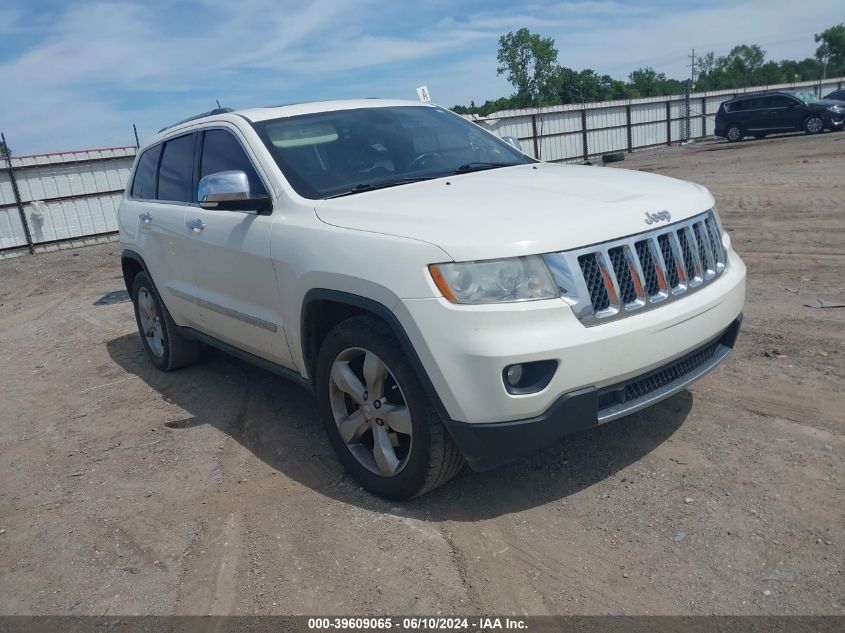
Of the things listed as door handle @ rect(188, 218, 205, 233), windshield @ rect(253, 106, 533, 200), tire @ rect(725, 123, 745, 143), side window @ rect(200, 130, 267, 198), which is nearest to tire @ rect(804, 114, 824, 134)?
tire @ rect(725, 123, 745, 143)

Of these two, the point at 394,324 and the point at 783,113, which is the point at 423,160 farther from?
the point at 783,113

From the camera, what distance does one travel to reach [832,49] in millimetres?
82000

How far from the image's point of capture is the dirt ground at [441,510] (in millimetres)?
2840

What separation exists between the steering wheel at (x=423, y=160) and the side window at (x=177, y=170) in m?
1.63

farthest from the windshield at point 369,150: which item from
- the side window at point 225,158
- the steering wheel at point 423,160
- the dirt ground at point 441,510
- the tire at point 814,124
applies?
the tire at point 814,124

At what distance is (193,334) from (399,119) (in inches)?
83.1

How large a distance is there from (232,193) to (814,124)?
2737 centimetres

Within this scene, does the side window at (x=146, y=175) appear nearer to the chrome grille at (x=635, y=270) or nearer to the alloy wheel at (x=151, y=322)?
the alloy wheel at (x=151, y=322)

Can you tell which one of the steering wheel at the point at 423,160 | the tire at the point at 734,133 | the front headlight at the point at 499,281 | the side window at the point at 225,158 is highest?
the side window at the point at 225,158

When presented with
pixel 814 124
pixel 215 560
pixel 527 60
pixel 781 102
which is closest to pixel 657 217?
pixel 215 560

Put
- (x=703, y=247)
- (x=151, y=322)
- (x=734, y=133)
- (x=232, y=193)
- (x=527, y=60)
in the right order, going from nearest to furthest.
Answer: (x=703, y=247), (x=232, y=193), (x=151, y=322), (x=734, y=133), (x=527, y=60)

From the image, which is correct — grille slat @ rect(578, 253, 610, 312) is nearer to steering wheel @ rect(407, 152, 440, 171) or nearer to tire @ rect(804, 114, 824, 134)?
steering wheel @ rect(407, 152, 440, 171)

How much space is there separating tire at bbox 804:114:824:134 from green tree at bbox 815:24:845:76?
63106 millimetres

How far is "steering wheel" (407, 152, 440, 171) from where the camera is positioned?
4.29 metres
